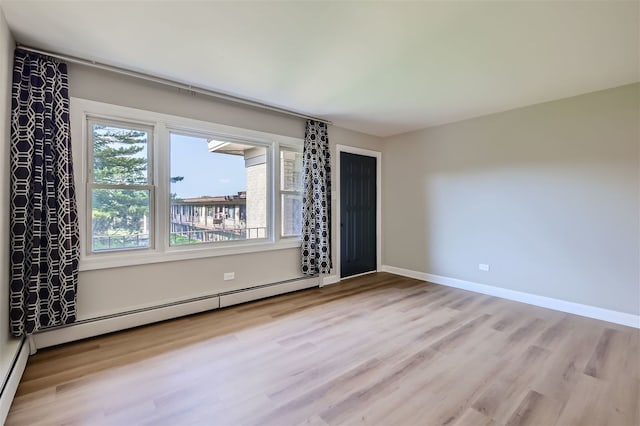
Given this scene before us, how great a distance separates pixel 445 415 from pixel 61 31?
3.79 metres

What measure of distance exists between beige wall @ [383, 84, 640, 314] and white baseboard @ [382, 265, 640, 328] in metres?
0.06

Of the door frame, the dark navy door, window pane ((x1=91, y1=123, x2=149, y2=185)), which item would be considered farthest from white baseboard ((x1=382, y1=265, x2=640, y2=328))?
window pane ((x1=91, y1=123, x2=149, y2=185))

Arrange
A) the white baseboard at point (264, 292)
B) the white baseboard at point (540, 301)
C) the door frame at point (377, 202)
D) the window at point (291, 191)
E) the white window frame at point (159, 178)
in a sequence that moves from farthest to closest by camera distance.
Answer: the door frame at point (377, 202)
the window at point (291, 191)
the white baseboard at point (264, 292)
the white baseboard at point (540, 301)
the white window frame at point (159, 178)

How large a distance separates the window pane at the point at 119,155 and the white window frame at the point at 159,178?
2.5 inches

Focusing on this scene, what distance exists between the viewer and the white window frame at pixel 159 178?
8.67ft

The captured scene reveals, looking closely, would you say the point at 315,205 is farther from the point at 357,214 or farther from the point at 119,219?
the point at 119,219

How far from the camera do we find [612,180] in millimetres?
3156

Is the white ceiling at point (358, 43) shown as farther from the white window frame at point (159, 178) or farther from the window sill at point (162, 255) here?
the window sill at point (162, 255)

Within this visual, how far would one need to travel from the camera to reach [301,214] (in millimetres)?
4324

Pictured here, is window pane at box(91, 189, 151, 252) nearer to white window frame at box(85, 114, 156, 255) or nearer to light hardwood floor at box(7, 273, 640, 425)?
white window frame at box(85, 114, 156, 255)

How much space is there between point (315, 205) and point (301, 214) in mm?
252

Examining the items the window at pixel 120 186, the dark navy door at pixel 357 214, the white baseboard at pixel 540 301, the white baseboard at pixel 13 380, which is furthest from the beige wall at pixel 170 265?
the white baseboard at pixel 540 301

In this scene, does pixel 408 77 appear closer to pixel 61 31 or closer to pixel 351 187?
pixel 351 187

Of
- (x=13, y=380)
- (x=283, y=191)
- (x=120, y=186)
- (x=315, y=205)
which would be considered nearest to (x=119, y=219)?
(x=120, y=186)
